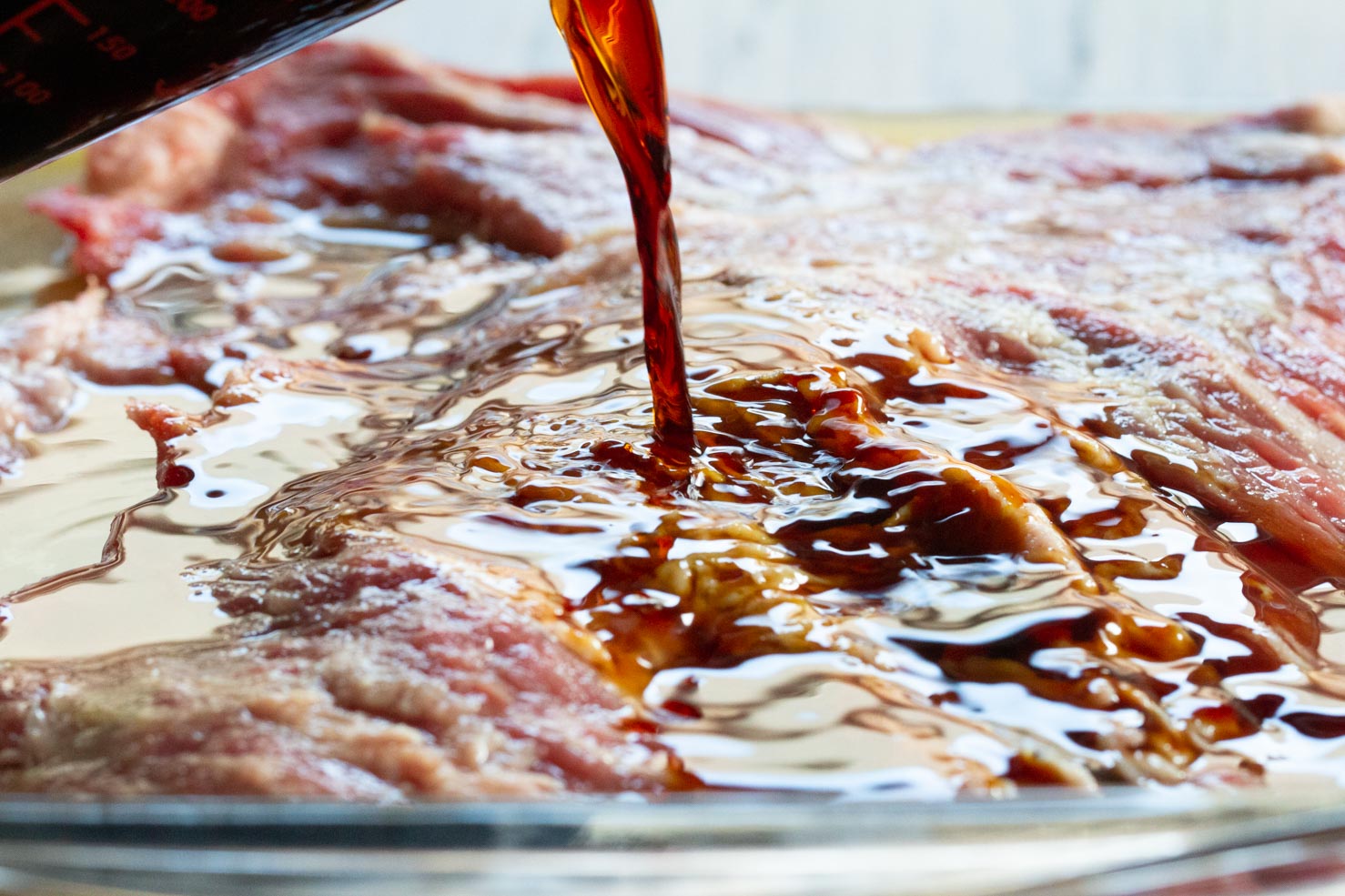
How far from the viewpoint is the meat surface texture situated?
0.85 meters

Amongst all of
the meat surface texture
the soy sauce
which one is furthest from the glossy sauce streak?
the soy sauce

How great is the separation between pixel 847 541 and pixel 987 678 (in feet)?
0.56

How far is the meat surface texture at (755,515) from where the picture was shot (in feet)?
2.80

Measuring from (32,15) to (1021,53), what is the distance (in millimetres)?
2876

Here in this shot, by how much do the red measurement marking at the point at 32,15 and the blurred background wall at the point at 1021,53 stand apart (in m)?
2.42

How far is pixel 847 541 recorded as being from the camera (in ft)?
3.34

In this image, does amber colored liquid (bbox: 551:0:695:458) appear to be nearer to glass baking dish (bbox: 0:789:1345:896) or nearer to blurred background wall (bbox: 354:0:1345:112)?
glass baking dish (bbox: 0:789:1345:896)

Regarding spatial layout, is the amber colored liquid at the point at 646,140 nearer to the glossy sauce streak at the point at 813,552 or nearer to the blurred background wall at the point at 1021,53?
the glossy sauce streak at the point at 813,552

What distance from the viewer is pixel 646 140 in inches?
47.4

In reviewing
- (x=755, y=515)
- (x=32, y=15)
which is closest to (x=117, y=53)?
(x=32, y=15)

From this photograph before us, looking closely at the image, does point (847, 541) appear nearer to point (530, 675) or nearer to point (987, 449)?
point (987, 449)

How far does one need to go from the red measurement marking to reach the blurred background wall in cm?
242

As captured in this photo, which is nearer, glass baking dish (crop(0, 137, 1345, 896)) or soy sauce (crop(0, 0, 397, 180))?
glass baking dish (crop(0, 137, 1345, 896))

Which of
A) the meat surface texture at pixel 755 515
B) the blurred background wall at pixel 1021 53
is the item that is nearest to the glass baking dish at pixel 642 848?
the meat surface texture at pixel 755 515
